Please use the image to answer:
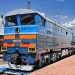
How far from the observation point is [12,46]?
46.6ft

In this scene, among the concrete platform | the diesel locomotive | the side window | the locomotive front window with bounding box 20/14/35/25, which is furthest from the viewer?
the side window

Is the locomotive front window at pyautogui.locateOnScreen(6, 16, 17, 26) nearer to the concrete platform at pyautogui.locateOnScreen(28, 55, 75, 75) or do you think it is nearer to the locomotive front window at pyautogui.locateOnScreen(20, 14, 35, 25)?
the locomotive front window at pyautogui.locateOnScreen(20, 14, 35, 25)

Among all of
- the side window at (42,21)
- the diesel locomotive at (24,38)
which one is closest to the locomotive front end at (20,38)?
the diesel locomotive at (24,38)

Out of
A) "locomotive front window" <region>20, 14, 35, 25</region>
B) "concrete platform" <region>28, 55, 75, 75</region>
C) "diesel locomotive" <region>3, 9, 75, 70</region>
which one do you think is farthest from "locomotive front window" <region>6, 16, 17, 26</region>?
"concrete platform" <region>28, 55, 75, 75</region>

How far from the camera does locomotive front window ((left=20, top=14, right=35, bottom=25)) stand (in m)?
14.0

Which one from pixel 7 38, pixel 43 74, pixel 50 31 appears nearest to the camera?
pixel 43 74

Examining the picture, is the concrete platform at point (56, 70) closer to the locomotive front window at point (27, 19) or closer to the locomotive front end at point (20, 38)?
the locomotive front end at point (20, 38)

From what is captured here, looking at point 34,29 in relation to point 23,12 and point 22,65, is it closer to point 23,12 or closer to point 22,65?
point 23,12

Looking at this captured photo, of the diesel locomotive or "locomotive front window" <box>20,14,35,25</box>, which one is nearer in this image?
Answer: the diesel locomotive

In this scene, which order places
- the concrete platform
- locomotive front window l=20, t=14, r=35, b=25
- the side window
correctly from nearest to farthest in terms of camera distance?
the concrete platform
locomotive front window l=20, t=14, r=35, b=25
the side window

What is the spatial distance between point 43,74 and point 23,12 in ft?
14.4

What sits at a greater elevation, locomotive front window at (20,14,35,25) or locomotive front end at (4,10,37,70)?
locomotive front window at (20,14,35,25)

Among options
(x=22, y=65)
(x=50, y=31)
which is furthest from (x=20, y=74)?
(x=50, y=31)

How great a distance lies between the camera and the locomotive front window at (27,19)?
552 inches
